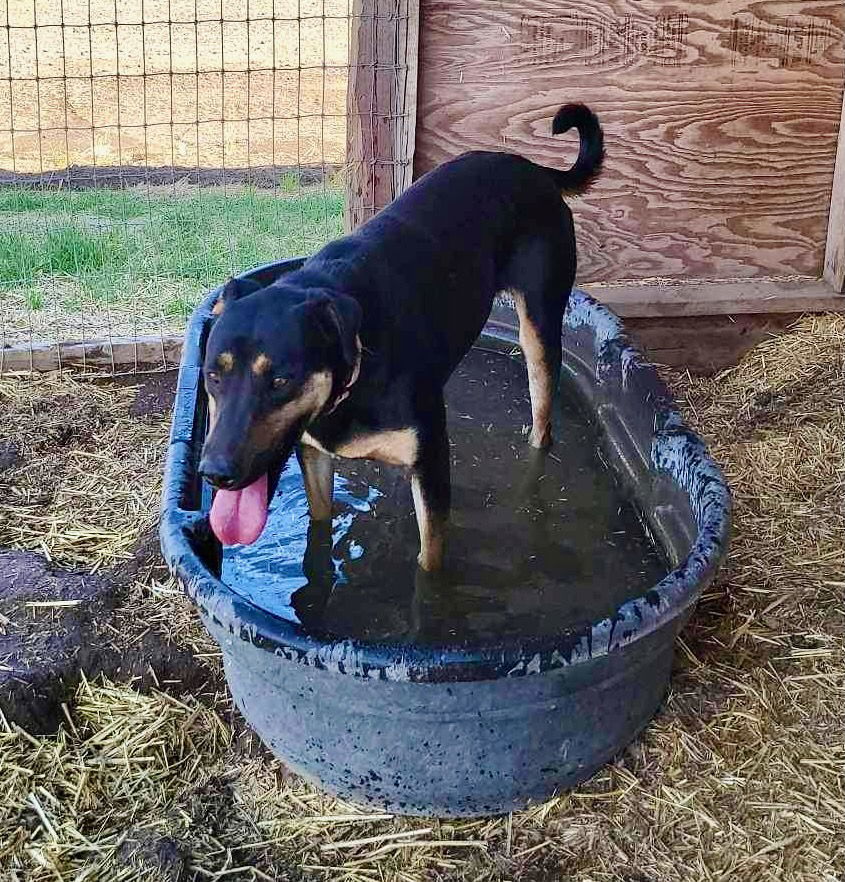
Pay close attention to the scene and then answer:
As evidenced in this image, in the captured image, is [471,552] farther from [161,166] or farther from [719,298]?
[161,166]

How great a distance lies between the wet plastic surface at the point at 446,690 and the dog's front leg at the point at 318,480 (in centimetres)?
50

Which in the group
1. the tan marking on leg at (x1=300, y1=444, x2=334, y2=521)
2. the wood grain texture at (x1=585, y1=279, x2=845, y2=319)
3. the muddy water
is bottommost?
the muddy water

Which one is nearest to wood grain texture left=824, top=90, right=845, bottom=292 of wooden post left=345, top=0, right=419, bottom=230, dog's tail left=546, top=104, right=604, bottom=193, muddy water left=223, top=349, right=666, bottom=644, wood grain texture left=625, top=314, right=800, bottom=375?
wood grain texture left=625, top=314, right=800, bottom=375

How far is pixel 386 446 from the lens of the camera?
9.50ft

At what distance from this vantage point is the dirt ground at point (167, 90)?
808 cm

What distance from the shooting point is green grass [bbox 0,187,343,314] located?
5719 mm

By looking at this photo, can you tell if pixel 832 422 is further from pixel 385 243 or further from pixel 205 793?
pixel 205 793

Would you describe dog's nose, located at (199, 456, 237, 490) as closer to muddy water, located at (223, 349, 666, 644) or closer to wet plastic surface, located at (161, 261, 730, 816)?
wet plastic surface, located at (161, 261, 730, 816)

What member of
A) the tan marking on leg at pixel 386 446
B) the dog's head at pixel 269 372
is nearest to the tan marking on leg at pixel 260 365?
the dog's head at pixel 269 372

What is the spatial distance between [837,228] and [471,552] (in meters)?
2.71

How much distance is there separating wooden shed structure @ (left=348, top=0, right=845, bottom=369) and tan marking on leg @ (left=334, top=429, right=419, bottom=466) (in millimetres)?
2081

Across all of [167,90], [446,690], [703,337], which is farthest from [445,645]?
[167,90]

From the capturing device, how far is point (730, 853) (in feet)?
8.30

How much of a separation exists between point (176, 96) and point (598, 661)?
7.59 m
